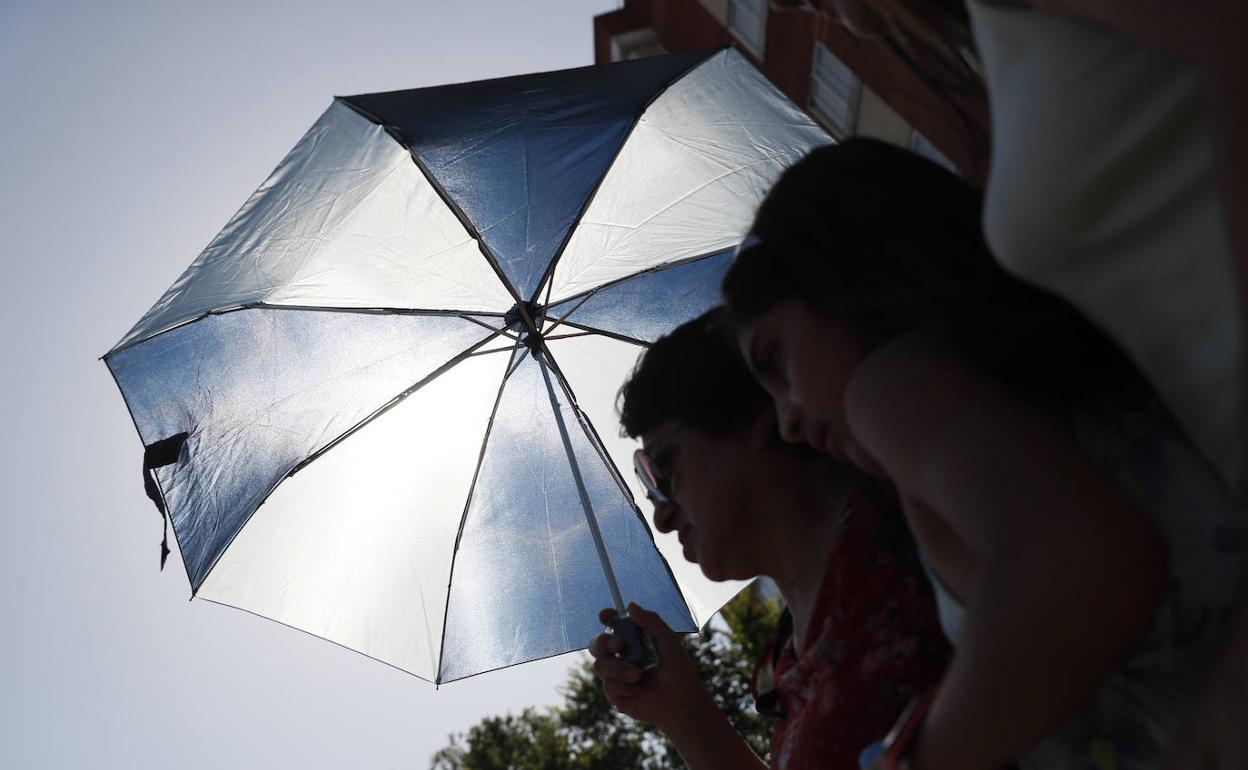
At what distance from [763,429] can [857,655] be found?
62 centimetres

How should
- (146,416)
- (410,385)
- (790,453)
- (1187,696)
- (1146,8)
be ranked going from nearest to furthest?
(1146,8) < (1187,696) < (790,453) < (146,416) < (410,385)

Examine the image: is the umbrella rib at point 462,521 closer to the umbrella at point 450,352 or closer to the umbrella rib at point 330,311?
the umbrella at point 450,352

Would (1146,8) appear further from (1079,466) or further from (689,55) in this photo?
(689,55)

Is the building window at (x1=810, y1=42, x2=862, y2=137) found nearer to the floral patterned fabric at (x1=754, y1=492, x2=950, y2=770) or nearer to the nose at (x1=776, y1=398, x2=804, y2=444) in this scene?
the floral patterned fabric at (x1=754, y1=492, x2=950, y2=770)

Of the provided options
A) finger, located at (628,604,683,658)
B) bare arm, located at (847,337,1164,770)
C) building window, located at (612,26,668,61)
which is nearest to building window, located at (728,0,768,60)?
building window, located at (612,26,668,61)

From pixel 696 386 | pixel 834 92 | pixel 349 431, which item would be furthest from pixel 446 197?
pixel 834 92

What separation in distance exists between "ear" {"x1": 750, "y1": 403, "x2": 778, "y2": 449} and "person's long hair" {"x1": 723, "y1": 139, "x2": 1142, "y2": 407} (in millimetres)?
674

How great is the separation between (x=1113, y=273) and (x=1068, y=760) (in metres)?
0.70

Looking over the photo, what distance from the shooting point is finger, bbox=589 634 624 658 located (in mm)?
2893

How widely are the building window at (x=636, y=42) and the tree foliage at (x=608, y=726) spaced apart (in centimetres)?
1109

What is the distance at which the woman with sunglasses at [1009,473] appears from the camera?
0.97m

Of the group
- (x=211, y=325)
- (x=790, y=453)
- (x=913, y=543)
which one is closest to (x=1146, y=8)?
(x=913, y=543)

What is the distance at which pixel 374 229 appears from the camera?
12.7ft

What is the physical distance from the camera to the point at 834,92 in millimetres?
13922
